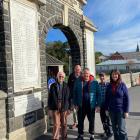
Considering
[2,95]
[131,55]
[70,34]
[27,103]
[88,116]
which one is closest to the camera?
[2,95]

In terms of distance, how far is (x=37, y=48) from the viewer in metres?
8.21

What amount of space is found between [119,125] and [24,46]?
296 centimetres

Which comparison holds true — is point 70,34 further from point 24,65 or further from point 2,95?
point 2,95

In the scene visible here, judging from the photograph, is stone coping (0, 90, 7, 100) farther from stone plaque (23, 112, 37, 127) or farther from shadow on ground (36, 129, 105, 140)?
shadow on ground (36, 129, 105, 140)

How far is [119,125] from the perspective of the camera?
262 inches

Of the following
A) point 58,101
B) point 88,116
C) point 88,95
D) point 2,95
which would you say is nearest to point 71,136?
point 88,116

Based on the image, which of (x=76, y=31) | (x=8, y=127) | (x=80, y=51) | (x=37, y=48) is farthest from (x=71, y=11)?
(x=8, y=127)

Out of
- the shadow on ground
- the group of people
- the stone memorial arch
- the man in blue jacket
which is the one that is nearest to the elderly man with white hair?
the group of people

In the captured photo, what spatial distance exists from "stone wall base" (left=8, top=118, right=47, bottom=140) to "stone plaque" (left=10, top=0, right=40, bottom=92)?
98 centimetres

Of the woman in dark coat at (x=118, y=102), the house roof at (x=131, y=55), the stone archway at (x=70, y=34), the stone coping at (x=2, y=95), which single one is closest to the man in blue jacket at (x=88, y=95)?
the woman in dark coat at (x=118, y=102)

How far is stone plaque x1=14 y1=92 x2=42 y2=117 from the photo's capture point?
7.11m

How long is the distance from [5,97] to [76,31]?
5542 millimetres

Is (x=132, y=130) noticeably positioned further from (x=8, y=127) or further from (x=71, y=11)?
(x=71, y=11)

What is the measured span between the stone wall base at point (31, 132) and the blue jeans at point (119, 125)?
7.04 ft
